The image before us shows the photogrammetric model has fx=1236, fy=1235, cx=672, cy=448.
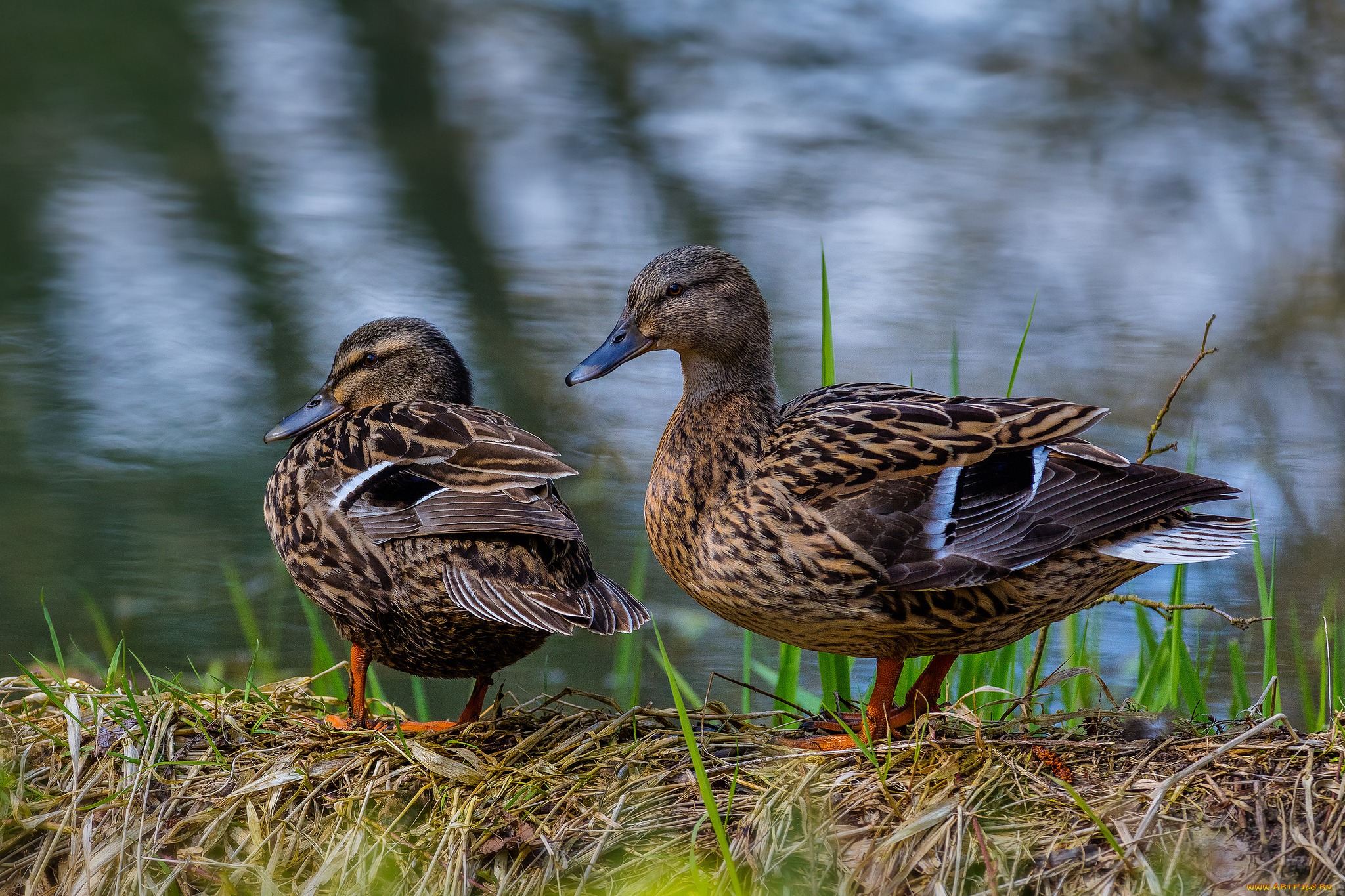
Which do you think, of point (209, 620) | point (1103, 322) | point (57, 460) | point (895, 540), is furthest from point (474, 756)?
point (1103, 322)

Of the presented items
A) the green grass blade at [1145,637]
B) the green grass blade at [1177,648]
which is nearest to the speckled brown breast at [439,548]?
the green grass blade at [1177,648]

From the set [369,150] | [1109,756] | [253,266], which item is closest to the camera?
[1109,756]

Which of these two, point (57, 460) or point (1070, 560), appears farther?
point (57, 460)

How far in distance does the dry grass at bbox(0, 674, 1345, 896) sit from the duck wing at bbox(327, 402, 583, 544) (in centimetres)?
48

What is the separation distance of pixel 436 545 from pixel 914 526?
114 cm

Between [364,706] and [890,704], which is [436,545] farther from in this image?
[890,704]

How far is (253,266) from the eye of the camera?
7598 mm

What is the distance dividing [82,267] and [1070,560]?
22.8ft

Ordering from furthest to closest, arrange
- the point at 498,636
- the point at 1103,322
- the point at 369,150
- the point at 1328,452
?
1. the point at 369,150
2. the point at 1103,322
3. the point at 1328,452
4. the point at 498,636

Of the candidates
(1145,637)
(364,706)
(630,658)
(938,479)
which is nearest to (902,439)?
(938,479)

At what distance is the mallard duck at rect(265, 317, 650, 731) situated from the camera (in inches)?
115

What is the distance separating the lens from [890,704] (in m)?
3.08

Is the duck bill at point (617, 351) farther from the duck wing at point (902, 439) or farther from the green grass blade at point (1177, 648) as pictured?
the green grass blade at point (1177, 648)

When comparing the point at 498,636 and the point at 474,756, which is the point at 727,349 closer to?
the point at 498,636
